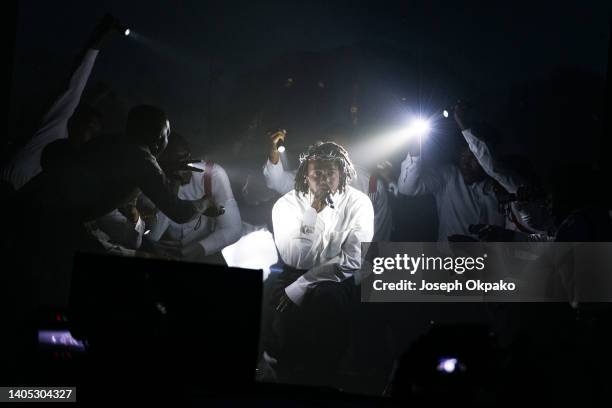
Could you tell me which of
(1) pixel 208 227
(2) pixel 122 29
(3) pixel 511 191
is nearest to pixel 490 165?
(3) pixel 511 191

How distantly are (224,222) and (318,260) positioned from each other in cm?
75

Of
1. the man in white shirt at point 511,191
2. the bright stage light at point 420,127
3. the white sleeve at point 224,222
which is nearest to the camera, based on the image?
the man in white shirt at point 511,191

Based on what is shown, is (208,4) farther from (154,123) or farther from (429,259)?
(429,259)

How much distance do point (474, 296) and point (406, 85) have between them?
156 centimetres

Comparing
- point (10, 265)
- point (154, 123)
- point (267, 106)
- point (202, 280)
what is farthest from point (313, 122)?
point (202, 280)

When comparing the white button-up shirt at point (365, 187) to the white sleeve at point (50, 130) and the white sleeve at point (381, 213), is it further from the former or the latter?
the white sleeve at point (50, 130)

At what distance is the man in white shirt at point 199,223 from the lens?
408 centimetres

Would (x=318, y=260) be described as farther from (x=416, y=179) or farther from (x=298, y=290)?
(x=416, y=179)

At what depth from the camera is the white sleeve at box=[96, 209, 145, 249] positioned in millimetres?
3943

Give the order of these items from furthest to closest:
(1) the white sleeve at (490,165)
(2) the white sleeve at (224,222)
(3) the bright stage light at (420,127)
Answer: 1. (2) the white sleeve at (224,222)
2. (3) the bright stage light at (420,127)
3. (1) the white sleeve at (490,165)

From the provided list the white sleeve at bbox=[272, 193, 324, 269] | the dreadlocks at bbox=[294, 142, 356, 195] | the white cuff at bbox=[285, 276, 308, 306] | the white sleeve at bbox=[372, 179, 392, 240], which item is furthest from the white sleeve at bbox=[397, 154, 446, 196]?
the white cuff at bbox=[285, 276, 308, 306]

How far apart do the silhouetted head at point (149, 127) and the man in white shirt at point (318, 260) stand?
97cm

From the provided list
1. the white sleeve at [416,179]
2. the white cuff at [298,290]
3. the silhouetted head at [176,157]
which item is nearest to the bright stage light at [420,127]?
the white sleeve at [416,179]

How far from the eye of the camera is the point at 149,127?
410 centimetres
